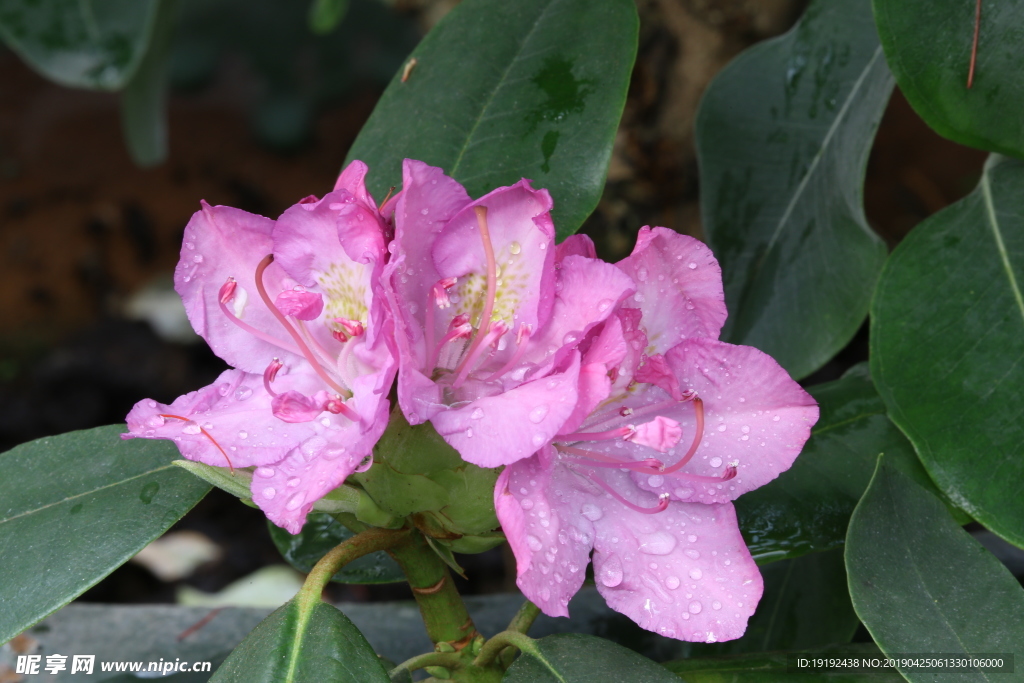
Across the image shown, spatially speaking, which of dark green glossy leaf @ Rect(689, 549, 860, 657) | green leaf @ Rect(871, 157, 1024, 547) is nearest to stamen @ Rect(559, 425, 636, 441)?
green leaf @ Rect(871, 157, 1024, 547)

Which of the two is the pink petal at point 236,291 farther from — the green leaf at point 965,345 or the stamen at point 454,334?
the green leaf at point 965,345

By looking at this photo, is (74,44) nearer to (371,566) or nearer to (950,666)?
(371,566)

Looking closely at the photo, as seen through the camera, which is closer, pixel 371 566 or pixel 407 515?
pixel 407 515

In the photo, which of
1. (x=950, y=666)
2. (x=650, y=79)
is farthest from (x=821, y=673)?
(x=650, y=79)

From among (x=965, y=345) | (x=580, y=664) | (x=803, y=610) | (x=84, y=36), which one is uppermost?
(x=84, y=36)

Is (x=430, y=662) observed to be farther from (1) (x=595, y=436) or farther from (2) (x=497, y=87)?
(2) (x=497, y=87)

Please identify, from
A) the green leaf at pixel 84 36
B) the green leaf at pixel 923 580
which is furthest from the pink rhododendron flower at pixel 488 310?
the green leaf at pixel 84 36

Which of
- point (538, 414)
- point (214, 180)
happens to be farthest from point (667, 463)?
point (214, 180)

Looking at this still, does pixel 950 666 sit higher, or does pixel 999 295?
pixel 999 295
